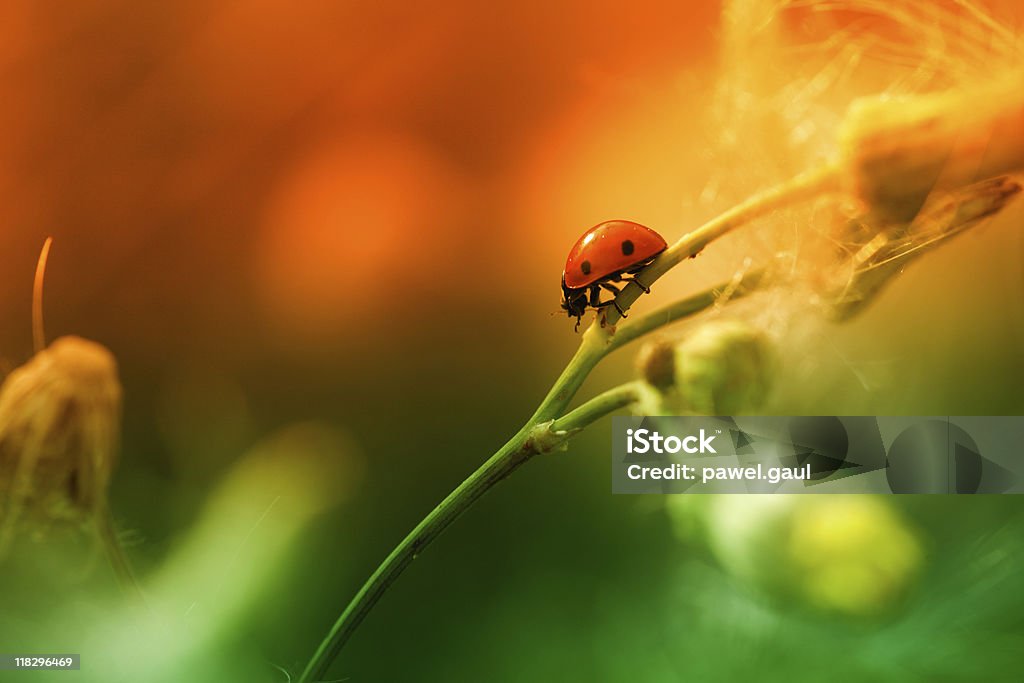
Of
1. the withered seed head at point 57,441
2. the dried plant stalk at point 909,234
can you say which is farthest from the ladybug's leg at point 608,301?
the withered seed head at point 57,441

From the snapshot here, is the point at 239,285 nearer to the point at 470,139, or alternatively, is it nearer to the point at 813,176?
the point at 470,139

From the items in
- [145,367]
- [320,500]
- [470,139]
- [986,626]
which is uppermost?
[470,139]

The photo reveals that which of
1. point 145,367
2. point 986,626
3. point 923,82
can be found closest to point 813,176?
point 923,82

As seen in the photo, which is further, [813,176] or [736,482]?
[736,482]

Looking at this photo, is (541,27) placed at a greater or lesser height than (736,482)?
greater

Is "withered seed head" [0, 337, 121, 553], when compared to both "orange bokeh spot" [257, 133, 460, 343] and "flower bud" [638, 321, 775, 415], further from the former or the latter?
"flower bud" [638, 321, 775, 415]

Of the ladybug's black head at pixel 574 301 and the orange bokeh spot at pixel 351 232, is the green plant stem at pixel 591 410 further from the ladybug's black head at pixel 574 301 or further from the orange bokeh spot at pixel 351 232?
the orange bokeh spot at pixel 351 232

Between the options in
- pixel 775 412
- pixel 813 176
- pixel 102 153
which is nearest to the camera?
pixel 813 176
